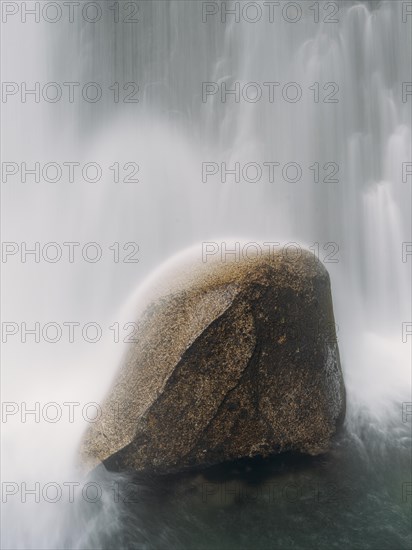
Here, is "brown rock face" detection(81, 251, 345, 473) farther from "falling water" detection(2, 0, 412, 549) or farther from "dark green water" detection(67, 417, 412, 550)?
"falling water" detection(2, 0, 412, 549)

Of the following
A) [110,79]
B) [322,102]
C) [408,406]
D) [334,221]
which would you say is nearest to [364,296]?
[334,221]

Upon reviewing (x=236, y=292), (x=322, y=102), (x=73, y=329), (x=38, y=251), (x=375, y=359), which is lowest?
(x=375, y=359)

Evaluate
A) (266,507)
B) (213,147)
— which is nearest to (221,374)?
(266,507)

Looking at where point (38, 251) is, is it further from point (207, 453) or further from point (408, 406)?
point (408, 406)

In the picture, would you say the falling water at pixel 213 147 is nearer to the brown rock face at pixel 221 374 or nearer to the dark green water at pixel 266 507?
the brown rock face at pixel 221 374

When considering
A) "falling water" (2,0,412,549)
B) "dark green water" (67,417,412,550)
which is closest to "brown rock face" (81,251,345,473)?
"dark green water" (67,417,412,550)

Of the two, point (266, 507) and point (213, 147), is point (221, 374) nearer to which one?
point (266, 507)

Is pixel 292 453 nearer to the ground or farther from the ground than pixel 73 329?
nearer to the ground

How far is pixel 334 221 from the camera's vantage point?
1169 cm

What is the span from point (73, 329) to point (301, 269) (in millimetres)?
5509

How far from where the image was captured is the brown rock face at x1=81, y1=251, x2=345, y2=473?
5941mm

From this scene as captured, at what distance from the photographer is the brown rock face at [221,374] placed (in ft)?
19.5

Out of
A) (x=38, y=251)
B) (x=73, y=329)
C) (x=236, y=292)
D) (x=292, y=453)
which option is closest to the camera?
(x=236, y=292)

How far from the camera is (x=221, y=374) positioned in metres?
5.98
